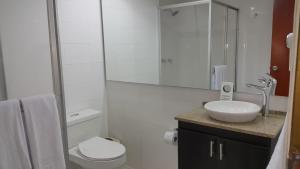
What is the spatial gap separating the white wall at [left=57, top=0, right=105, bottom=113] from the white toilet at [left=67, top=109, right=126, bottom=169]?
0.55 ft

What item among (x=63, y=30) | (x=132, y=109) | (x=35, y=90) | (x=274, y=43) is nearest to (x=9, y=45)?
(x=35, y=90)

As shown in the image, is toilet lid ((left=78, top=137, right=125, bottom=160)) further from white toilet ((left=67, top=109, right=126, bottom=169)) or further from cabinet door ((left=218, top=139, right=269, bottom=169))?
cabinet door ((left=218, top=139, right=269, bottom=169))

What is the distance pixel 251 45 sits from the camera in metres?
1.75

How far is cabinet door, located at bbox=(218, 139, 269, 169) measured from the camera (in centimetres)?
136

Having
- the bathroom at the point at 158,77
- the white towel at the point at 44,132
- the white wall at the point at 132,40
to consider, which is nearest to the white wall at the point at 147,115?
the bathroom at the point at 158,77

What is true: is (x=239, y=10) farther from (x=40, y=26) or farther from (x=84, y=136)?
(x=84, y=136)

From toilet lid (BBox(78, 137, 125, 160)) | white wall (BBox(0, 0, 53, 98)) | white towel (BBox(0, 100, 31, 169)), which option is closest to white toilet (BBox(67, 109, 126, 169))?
toilet lid (BBox(78, 137, 125, 160))

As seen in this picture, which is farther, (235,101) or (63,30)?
(63,30)

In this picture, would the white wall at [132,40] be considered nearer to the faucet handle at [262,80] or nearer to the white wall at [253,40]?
the white wall at [253,40]

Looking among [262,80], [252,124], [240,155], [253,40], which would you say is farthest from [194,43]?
[240,155]

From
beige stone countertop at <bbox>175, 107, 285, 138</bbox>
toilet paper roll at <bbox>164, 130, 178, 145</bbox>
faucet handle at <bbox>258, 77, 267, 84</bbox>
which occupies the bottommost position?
toilet paper roll at <bbox>164, 130, 178, 145</bbox>

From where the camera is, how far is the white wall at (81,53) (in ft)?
7.26

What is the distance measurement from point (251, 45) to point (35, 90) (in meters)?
1.58

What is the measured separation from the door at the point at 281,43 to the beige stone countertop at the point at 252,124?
209mm
